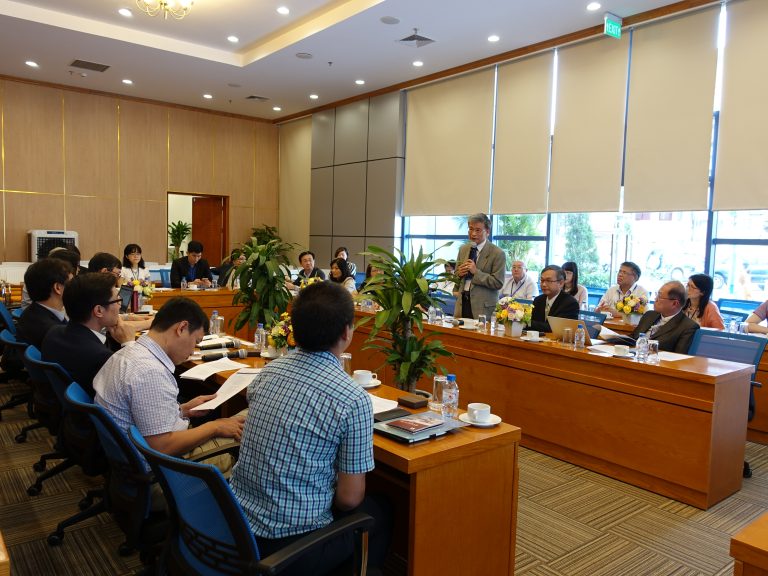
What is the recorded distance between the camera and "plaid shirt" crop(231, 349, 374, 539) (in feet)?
5.57

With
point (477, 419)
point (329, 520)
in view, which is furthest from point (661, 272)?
point (329, 520)

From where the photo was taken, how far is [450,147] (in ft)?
28.5

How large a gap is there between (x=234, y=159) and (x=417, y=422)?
1057cm

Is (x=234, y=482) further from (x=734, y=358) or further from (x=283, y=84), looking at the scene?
(x=283, y=84)

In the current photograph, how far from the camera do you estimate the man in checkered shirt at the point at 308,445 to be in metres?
1.70

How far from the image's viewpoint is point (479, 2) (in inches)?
234

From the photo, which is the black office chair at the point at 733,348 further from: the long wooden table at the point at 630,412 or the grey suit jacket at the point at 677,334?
the long wooden table at the point at 630,412

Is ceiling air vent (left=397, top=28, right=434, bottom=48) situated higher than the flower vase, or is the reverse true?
ceiling air vent (left=397, top=28, right=434, bottom=48)

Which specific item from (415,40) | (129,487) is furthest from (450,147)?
(129,487)

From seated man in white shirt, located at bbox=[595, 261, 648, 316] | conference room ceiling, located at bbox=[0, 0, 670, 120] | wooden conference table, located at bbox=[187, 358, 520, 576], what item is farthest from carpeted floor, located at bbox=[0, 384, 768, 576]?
conference room ceiling, located at bbox=[0, 0, 670, 120]

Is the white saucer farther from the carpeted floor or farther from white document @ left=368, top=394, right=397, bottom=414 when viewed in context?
the carpeted floor

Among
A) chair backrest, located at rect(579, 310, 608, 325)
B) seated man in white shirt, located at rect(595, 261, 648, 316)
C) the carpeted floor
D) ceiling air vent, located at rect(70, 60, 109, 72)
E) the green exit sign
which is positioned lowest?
the carpeted floor

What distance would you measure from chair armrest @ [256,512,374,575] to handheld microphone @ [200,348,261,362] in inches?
82.9

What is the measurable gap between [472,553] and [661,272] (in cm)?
571
